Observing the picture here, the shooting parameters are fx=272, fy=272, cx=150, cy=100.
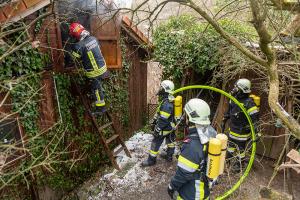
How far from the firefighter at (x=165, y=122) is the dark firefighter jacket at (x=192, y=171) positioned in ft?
6.95

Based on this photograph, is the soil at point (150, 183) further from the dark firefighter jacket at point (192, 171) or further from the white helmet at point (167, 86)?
the white helmet at point (167, 86)

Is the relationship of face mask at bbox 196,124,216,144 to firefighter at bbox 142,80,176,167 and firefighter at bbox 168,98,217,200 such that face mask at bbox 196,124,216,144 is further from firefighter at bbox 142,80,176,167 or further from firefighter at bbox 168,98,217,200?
firefighter at bbox 142,80,176,167

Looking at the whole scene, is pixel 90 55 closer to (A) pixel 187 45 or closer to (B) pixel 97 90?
(B) pixel 97 90

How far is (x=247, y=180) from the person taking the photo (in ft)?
21.7

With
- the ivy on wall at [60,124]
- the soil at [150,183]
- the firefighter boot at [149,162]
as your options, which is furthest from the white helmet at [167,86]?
the soil at [150,183]

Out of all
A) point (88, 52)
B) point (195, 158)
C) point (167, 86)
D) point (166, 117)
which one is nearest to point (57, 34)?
point (88, 52)

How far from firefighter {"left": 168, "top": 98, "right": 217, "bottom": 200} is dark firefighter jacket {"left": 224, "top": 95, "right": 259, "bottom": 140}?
7.20 feet

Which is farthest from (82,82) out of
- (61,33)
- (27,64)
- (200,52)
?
(200,52)

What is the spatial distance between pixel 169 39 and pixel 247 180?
4473mm

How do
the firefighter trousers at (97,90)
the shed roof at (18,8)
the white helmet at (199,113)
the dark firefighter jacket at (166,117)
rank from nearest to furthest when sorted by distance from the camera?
the shed roof at (18,8) → the white helmet at (199,113) → the firefighter trousers at (97,90) → the dark firefighter jacket at (166,117)

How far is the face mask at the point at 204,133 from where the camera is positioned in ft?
13.7

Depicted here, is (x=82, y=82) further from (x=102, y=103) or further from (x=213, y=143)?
(x=213, y=143)

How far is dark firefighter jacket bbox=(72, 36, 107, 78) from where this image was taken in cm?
542

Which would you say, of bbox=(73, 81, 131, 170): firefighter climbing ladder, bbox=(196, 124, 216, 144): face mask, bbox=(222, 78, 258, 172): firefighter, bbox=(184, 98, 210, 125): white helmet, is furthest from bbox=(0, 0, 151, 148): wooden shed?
bbox=(222, 78, 258, 172): firefighter
